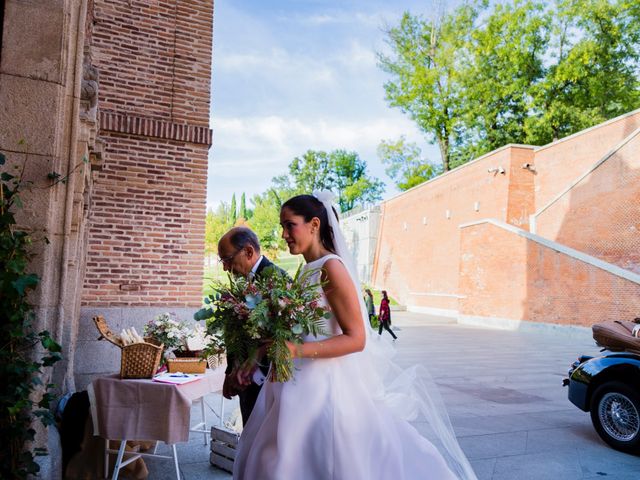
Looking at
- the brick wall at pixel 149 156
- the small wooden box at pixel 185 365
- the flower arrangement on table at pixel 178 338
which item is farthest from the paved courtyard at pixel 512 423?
the brick wall at pixel 149 156

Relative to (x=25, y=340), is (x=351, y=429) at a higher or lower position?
lower

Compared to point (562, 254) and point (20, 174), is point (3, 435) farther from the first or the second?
point (562, 254)

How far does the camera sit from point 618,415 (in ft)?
18.9

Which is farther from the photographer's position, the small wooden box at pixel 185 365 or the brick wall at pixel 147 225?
the brick wall at pixel 147 225

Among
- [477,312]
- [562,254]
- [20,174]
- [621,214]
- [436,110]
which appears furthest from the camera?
[436,110]

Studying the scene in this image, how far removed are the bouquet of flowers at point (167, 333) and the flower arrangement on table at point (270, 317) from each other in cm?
231

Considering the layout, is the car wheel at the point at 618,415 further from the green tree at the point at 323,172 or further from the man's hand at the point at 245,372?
the green tree at the point at 323,172

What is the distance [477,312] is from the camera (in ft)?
82.7

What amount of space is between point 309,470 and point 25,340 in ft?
6.92

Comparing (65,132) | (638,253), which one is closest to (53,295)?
(65,132)

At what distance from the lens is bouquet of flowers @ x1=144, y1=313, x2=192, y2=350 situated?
4.66 metres

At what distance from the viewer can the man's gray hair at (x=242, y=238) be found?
12.0 feet

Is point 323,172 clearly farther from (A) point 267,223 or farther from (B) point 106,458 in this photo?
(B) point 106,458

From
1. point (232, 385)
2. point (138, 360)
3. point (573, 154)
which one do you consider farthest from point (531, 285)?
point (232, 385)
